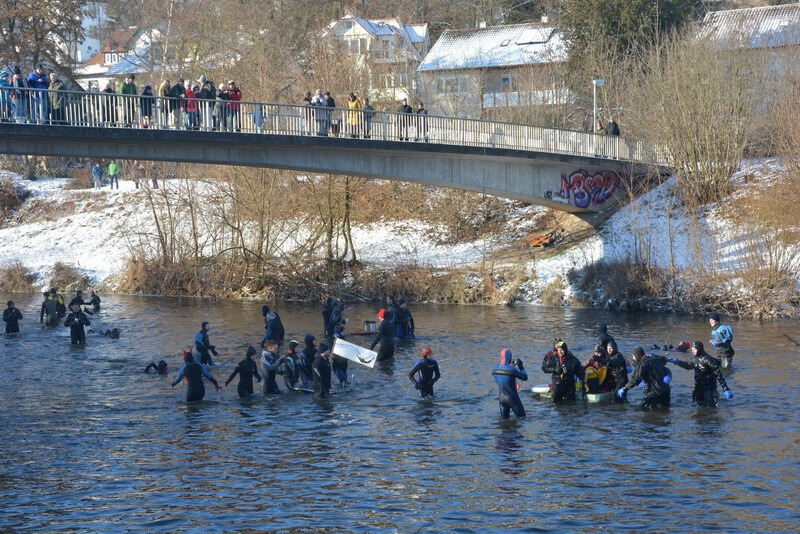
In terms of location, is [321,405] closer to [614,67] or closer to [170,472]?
[170,472]

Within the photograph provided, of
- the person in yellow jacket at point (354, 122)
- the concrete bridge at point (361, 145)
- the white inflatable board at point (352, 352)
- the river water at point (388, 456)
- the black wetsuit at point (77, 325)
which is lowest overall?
the river water at point (388, 456)

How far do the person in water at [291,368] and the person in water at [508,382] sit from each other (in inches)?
214

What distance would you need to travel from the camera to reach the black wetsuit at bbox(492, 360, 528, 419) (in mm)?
21391

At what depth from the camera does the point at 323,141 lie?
3753cm

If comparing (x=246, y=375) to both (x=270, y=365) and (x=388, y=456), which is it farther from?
(x=388, y=456)

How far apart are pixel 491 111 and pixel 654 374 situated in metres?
37.9

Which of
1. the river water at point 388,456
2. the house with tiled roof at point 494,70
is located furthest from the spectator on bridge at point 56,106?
the house with tiled roof at point 494,70

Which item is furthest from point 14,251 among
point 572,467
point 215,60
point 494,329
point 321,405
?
point 572,467

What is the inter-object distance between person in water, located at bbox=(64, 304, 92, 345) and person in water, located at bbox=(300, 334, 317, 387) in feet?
33.2

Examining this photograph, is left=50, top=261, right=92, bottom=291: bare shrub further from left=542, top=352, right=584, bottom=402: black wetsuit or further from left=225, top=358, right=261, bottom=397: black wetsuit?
left=542, top=352, right=584, bottom=402: black wetsuit

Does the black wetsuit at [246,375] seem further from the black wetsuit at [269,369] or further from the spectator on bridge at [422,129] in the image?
the spectator on bridge at [422,129]

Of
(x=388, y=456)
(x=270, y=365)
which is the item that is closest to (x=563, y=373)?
(x=388, y=456)

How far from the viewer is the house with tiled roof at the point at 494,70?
197ft

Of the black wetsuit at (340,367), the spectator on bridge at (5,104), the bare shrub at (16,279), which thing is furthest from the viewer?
the bare shrub at (16,279)
